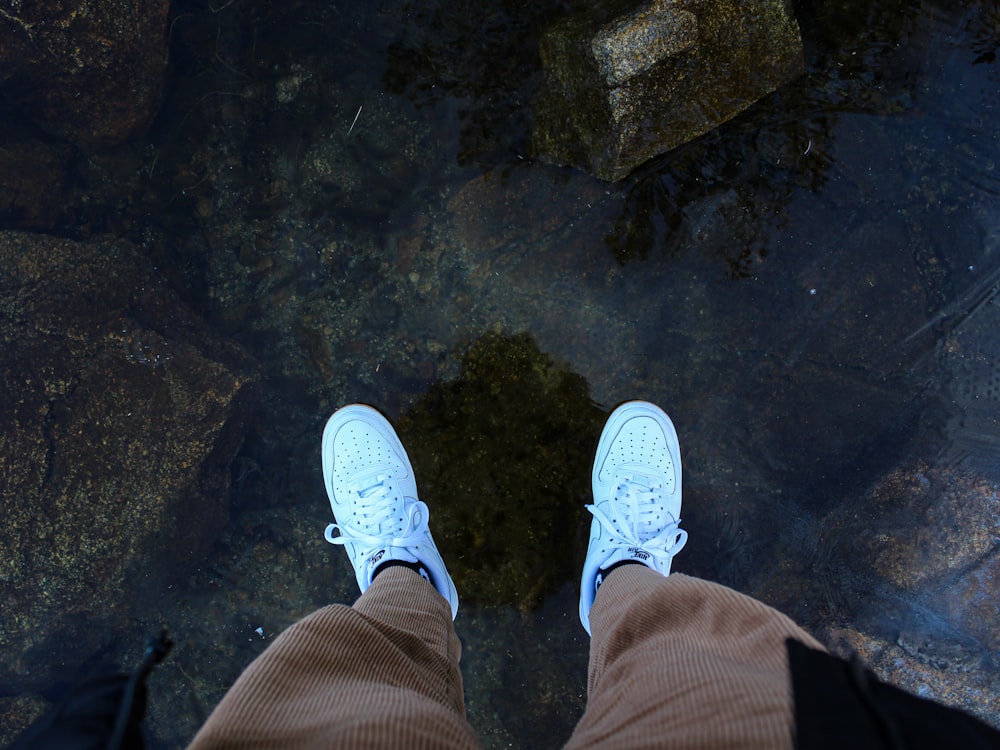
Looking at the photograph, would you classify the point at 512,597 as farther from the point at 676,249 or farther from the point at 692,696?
the point at 676,249

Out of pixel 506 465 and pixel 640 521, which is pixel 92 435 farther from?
pixel 640 521

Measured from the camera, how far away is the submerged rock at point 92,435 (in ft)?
7.40

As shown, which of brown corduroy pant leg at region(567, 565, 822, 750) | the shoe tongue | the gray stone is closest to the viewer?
brown corduroy pant leg at region(567, 565, 822, 750)

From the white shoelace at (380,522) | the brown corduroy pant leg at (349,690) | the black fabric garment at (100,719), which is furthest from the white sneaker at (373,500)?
the black fabric garment at (100,719)

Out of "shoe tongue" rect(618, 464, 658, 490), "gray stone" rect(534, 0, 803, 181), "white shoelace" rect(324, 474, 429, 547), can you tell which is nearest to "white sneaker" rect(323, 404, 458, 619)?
"white shoelace" rect(324, 474, 429, 547)

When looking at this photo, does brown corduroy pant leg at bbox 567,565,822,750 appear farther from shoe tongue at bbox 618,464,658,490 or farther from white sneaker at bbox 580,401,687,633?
shoe tongue at bbox 618,464,658,490

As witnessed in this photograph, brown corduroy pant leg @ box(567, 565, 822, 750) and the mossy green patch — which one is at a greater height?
brown corduroy pant leg @ box(567, 565, 822, 750)

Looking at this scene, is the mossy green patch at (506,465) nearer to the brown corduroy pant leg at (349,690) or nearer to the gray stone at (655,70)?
the brown corduroy pant leg at (349,690)

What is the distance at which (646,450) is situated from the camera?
2285mm

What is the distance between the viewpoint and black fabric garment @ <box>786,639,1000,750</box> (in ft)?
3.05

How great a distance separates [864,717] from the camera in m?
0.95

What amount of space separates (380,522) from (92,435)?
1.13m

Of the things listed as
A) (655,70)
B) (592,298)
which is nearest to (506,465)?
(592,298)

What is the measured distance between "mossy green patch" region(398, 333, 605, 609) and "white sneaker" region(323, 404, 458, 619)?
0.32ft
